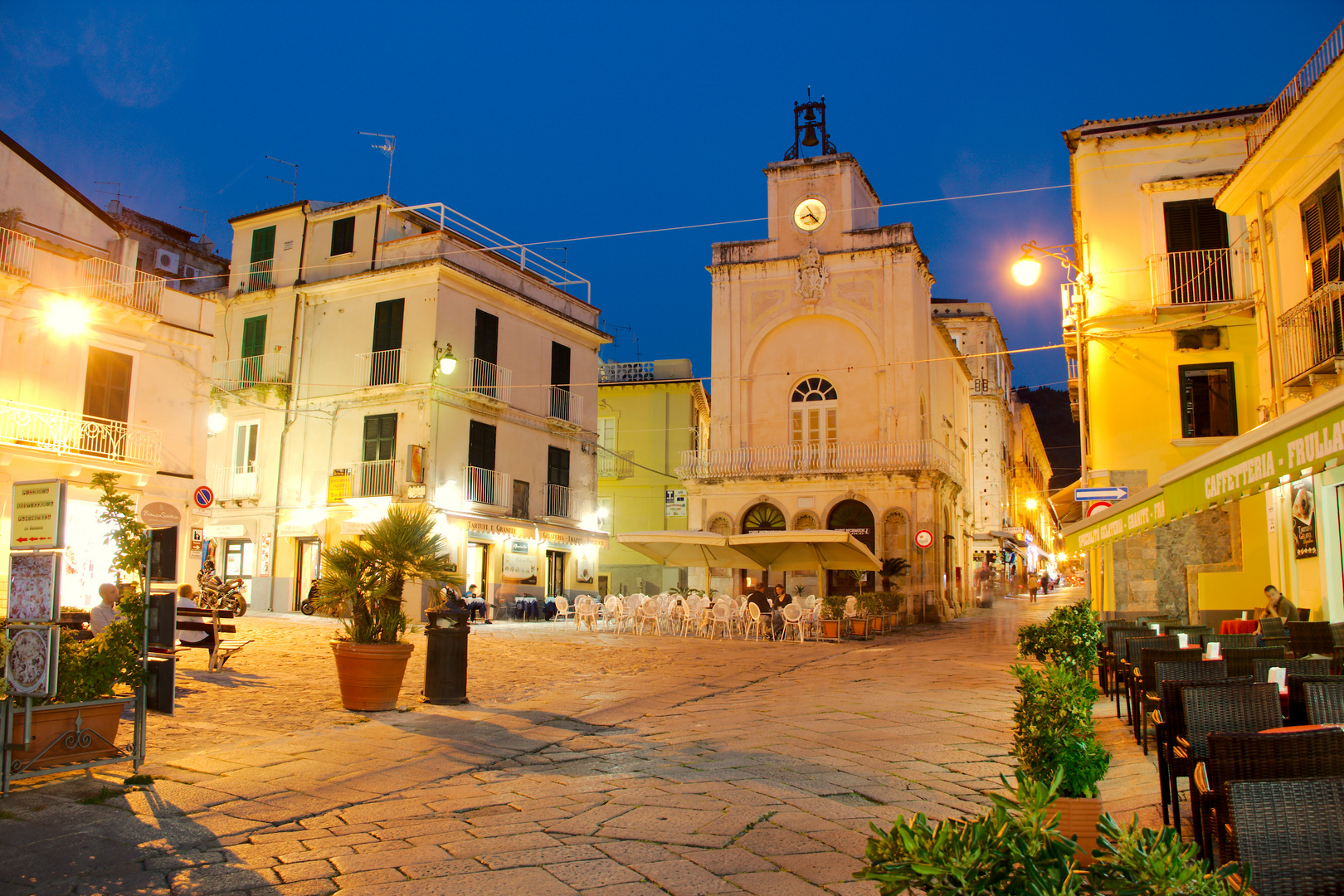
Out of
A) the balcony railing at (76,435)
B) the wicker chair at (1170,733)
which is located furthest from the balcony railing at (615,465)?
the wicker chair at (1170,733)

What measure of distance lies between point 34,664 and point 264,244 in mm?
24601

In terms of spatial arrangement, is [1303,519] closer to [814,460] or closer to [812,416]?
[814,460]

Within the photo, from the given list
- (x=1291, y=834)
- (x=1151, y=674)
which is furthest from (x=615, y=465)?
(x=1291, y=834)

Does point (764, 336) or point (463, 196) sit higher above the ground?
point (463, 196)

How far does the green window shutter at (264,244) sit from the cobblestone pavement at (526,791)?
19.5 metres

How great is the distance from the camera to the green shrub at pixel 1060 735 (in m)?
3.58

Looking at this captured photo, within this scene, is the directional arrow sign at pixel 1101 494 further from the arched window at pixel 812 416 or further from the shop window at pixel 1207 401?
the arched window at pixel 812 416

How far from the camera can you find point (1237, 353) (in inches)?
645

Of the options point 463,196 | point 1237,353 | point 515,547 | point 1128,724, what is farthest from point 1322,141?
point 463,196

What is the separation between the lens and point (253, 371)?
2659 centimetres

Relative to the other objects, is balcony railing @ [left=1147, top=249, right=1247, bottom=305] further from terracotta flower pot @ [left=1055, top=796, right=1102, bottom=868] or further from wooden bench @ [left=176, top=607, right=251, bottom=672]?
terracotta flower pot @ [left=1055, top=796, right=1102, bottom=868]

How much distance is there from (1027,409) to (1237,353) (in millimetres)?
49112

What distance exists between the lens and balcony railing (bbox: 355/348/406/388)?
24438 mm

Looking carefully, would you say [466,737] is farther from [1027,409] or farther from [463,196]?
[463,196]
